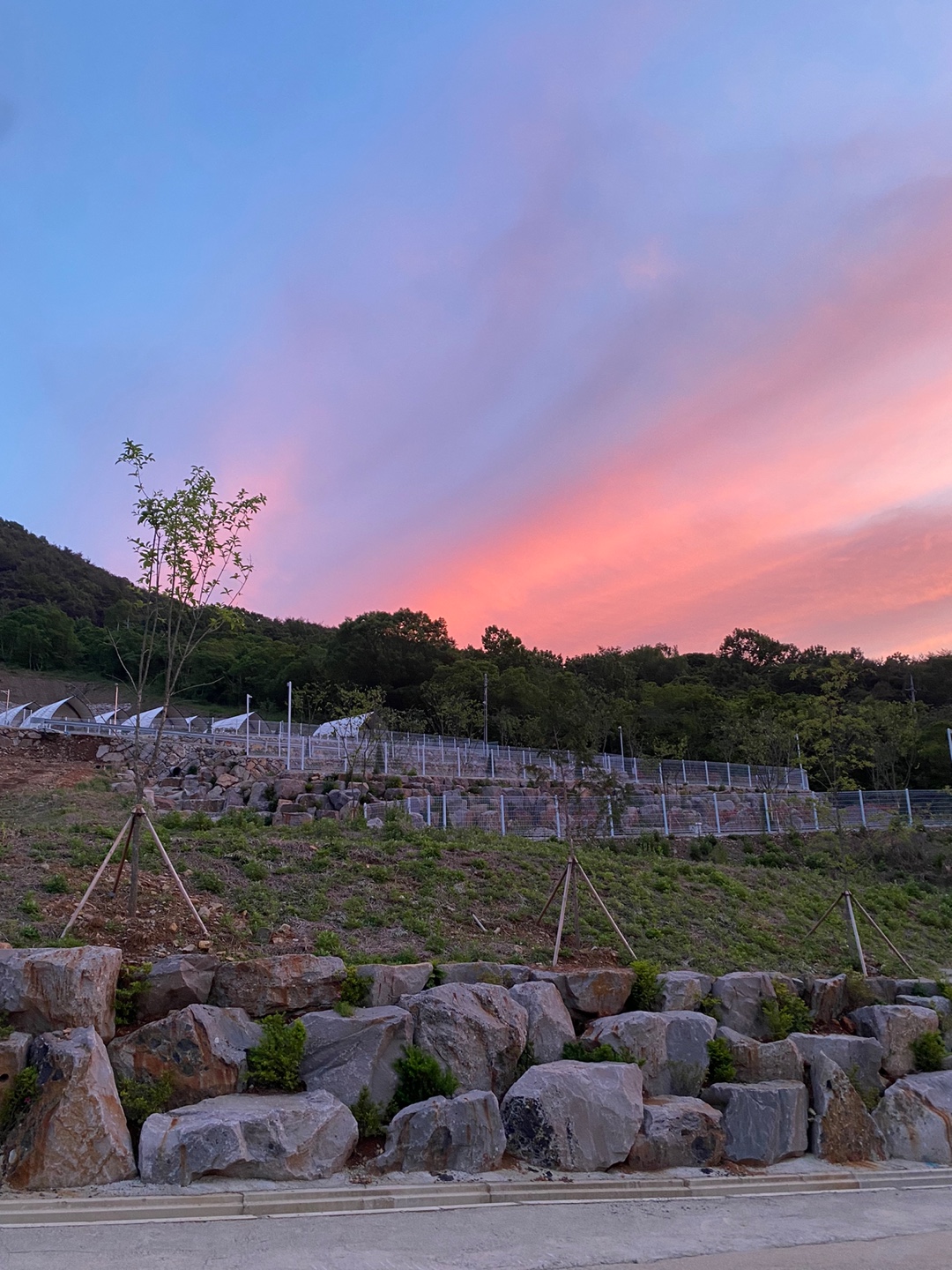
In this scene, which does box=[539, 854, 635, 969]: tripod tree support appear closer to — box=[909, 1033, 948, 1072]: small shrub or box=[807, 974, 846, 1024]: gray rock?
box=[807, 974, 846, 1024]: gray rock

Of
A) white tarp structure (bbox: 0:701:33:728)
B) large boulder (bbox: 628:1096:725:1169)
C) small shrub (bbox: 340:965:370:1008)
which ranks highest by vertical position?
white tarp structure (bbox: 0:701:33:728)

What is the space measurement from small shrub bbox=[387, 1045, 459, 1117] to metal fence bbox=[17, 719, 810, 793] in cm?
1927

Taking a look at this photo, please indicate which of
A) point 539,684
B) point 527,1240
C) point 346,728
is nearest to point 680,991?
point 527,1240

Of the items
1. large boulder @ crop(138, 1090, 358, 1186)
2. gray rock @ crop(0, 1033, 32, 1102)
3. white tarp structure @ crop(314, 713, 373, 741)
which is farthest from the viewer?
white tarp structure @ crop(314, 713, 373, 741)

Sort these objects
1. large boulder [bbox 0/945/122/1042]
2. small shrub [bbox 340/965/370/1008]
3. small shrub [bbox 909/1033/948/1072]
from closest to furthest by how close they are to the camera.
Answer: large boulder [bbox 0/945/122/1042] < small shrub [bbox 340/965/370/1008] < small shrub [bbox 909/1033/948/1072]

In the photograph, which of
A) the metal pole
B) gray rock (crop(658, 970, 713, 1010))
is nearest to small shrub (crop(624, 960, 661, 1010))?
gray rock (crop(658, 970, 713, 1010))

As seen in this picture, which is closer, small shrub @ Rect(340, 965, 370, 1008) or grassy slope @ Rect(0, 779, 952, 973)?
small shrub @ Rect(340, 965, 370, 1008)

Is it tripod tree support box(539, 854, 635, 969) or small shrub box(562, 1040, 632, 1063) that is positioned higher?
tripod tree support box(539, 854, 635, 969)

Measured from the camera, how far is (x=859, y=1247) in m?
6.04

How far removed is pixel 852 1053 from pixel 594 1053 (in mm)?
3080

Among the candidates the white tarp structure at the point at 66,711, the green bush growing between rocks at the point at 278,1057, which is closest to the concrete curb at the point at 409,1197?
the green bush growing between rocks at the point at 278,1057

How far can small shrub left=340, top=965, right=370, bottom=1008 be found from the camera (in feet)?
25.3

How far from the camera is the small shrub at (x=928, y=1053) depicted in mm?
9422

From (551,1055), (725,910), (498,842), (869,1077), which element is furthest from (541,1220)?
(498,842)
